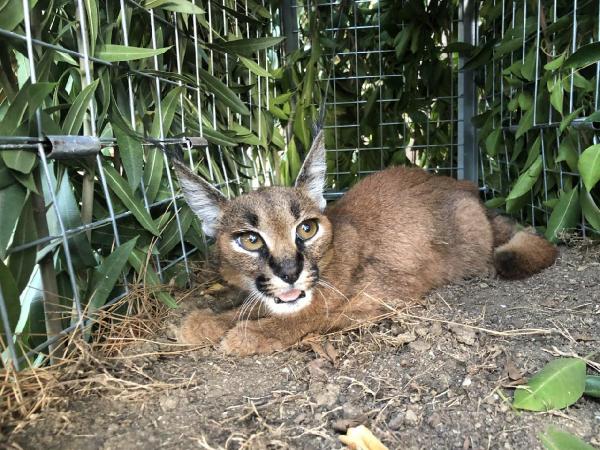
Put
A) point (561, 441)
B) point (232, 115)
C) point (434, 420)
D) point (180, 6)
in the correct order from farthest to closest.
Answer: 1. point (232, 115)
2. point (180, 6)
3. point (434, 420)
4. point (561, 441)

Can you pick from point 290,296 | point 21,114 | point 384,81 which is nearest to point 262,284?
point 290,296

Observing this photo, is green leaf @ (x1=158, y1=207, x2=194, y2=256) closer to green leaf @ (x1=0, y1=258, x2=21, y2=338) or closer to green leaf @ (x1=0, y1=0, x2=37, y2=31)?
green leaf @ (x1=0, y1=258, x2=21, y2=338)

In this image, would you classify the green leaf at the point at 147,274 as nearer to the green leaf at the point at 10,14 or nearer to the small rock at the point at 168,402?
the small rock at the point at 168,402

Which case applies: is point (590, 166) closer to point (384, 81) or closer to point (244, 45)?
point (244, 45)

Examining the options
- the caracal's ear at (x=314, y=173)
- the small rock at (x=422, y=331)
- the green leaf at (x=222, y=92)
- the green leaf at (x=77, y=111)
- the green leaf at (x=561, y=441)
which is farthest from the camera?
the green leaf at (x=222, y=92)

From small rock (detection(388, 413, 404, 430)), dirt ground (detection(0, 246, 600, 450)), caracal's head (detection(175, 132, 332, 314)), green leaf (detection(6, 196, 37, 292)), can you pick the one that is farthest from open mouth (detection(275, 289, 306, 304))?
green leaf (detection(6, 196, 37, 292))

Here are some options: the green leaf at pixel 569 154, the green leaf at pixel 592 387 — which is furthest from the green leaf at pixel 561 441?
the green leaf at pixel 569 154

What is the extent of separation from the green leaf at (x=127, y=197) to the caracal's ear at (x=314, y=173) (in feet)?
2.85

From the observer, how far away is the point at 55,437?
1.46 metres

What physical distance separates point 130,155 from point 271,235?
807mm

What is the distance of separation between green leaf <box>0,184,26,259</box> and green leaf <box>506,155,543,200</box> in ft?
10.4

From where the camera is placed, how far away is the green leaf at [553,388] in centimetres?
159

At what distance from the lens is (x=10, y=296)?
5.55ft

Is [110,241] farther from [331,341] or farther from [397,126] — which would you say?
[397,126]
